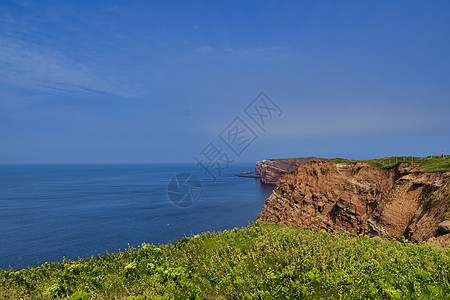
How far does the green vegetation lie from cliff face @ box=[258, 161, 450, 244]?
42.7ft

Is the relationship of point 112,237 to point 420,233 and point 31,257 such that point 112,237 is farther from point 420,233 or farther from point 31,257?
point 420,233

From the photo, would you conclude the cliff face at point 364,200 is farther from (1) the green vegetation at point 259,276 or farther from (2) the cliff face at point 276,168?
(2) the cliff face at point 276,168

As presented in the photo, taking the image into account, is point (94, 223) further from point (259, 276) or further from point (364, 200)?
point (259, 276)

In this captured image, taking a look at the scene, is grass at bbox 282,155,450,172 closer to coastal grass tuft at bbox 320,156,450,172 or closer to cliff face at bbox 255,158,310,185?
coastal grass tuft at bbox 320,156,450,172

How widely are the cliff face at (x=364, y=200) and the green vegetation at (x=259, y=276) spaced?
13.0 metres

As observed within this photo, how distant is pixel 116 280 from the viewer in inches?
349

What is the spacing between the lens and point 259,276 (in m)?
8.04

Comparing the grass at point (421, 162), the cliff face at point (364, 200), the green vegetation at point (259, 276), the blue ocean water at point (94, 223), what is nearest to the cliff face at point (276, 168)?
the blue ocean water at point (94, 223)

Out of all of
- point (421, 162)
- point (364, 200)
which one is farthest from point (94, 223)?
point (421, 162)

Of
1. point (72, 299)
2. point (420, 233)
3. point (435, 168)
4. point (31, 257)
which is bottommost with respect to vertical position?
point (31, 257)

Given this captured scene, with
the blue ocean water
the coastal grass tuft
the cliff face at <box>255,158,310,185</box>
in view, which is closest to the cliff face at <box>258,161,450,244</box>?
the coastal grass tuft

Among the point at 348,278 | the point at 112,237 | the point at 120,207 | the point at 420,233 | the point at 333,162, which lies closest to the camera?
the point at 348,278

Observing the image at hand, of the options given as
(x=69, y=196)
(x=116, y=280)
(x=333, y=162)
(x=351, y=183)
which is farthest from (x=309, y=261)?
(x=69, y=196)

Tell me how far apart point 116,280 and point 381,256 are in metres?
9.66
